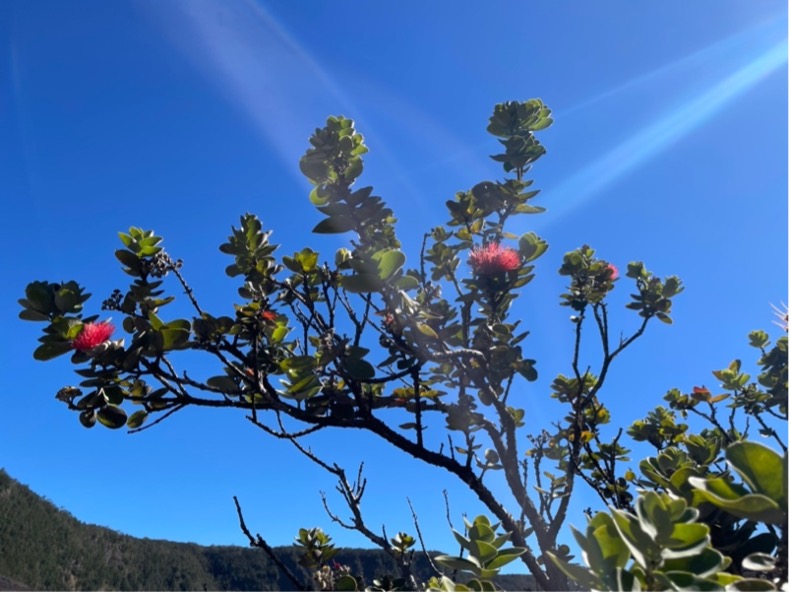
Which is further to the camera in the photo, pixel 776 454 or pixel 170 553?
pixel 170 553

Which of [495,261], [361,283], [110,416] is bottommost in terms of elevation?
[110,416]

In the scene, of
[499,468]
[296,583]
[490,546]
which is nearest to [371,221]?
[499,468]

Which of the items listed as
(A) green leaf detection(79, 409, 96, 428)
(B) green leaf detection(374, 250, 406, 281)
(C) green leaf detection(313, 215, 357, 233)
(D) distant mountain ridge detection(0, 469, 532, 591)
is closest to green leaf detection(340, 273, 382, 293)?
(B) green leaf detection(374, 250, 406, 281)

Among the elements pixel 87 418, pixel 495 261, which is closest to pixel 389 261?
pixel 495 261

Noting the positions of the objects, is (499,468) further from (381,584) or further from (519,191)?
(519,191)

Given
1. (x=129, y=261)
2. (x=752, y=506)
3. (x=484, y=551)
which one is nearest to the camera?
(x=752, y=506)

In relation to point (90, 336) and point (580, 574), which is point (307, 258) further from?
point (580, 574)

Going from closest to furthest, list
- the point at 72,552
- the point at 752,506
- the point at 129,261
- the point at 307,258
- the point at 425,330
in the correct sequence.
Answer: the point at 752,506 → the point at 425,330 → the point at 129,261 → the point at 307,258 → the point at 72,552

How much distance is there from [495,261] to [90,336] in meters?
1.34

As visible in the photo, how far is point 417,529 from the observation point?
2.25 metres

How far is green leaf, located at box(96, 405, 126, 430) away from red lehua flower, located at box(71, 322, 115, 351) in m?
0.21

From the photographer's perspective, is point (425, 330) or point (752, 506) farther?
point (425, 330)

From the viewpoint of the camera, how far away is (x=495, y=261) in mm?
2076

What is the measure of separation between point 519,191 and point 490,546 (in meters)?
1.66
